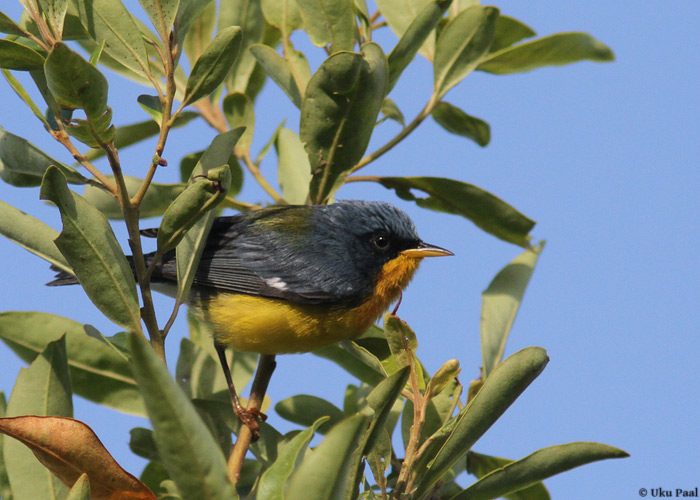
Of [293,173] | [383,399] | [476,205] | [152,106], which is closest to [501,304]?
[476,205]

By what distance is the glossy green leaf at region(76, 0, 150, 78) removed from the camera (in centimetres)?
248

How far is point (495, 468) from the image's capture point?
10.1ft

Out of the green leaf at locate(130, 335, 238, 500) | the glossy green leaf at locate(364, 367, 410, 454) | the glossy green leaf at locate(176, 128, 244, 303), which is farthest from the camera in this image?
the glossy green leaf at locate(176, 128, 244, 303)

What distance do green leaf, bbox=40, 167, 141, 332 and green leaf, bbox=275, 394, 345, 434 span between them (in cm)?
107

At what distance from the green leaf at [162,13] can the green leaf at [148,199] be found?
1.14m

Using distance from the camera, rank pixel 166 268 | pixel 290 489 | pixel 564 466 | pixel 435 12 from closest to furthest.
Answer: pixel 290 489, pixel 564 466, pixel 435 12, pixel 166 268

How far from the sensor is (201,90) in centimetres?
242

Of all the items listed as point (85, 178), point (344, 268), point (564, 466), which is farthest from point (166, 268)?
point (564, 466)

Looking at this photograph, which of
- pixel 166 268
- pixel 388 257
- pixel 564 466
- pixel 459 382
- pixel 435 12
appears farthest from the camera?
pixel 388 257

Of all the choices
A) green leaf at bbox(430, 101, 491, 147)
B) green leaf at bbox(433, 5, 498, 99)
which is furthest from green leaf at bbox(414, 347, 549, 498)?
green leaf at bbox(430, 101, 491, 147)

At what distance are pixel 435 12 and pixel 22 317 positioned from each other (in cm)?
211

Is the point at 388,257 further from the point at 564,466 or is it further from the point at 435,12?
the point at 564,466

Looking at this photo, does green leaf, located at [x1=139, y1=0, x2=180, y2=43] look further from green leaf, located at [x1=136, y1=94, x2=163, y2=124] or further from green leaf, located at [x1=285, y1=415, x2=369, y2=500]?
green leaf, located at [x1=285, y1=415, x2=369, y2=500]

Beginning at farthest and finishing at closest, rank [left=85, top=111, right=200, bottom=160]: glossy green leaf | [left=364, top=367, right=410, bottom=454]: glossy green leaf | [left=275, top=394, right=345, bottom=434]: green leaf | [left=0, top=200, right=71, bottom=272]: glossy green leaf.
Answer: [left=85, top=111, right=200, bottom=160]: glossy green leaf, [left=275, top=394, right=345, bottom=434]: green leaf, [left=0, top=200, right=71, bottom=272]: glossy green leaf, [left=364, top=367, right=410, bottom=454]: glossy green leaf
